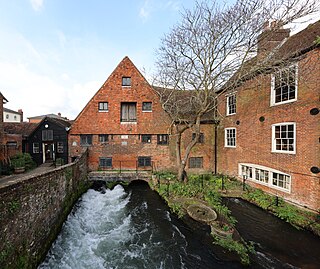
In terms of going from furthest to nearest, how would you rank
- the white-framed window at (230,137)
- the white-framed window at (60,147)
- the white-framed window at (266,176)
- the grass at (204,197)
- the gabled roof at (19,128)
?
the gabled roof at (19,128)
the white-framed window at (60,147)
the white-framed window at (230,137)
the white-framed window at (266,176)
the grass at (204,197)

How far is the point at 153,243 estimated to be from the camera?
6309mm

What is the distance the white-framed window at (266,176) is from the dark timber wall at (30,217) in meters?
11.4

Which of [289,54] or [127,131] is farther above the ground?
[289,54]

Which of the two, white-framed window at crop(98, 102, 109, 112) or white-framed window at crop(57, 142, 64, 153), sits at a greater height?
white-framed window at crop(98, 102, 109, 112)

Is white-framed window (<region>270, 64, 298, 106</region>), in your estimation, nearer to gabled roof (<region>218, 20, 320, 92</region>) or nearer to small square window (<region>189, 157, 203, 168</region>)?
gabled roof (<region>218, 20, 320, 92</region>)

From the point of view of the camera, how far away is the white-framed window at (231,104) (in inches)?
484

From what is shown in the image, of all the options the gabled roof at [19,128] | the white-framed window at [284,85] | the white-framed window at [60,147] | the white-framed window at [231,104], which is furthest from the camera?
the gabled roof at [19,128]

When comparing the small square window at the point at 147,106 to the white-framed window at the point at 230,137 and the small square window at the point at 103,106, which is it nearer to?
the small square window at the point at 103,106

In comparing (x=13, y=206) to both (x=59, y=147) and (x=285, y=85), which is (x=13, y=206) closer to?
(x=285, y=85)

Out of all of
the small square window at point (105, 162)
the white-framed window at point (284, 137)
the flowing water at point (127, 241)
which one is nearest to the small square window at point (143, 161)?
the small square window at point (105, 162)

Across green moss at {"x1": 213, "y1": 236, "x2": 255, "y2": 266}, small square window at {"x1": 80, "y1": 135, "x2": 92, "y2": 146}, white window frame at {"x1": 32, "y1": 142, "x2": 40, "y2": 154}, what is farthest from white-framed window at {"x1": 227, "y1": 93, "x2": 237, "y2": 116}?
white window frame at {"x1": 32, "y1": 142, "x2": 40, "y2": 154}

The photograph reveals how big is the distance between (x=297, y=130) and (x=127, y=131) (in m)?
12.1

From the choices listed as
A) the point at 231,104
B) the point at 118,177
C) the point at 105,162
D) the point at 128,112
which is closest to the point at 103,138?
the point at 105,162

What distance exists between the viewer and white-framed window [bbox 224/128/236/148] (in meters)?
12.6
